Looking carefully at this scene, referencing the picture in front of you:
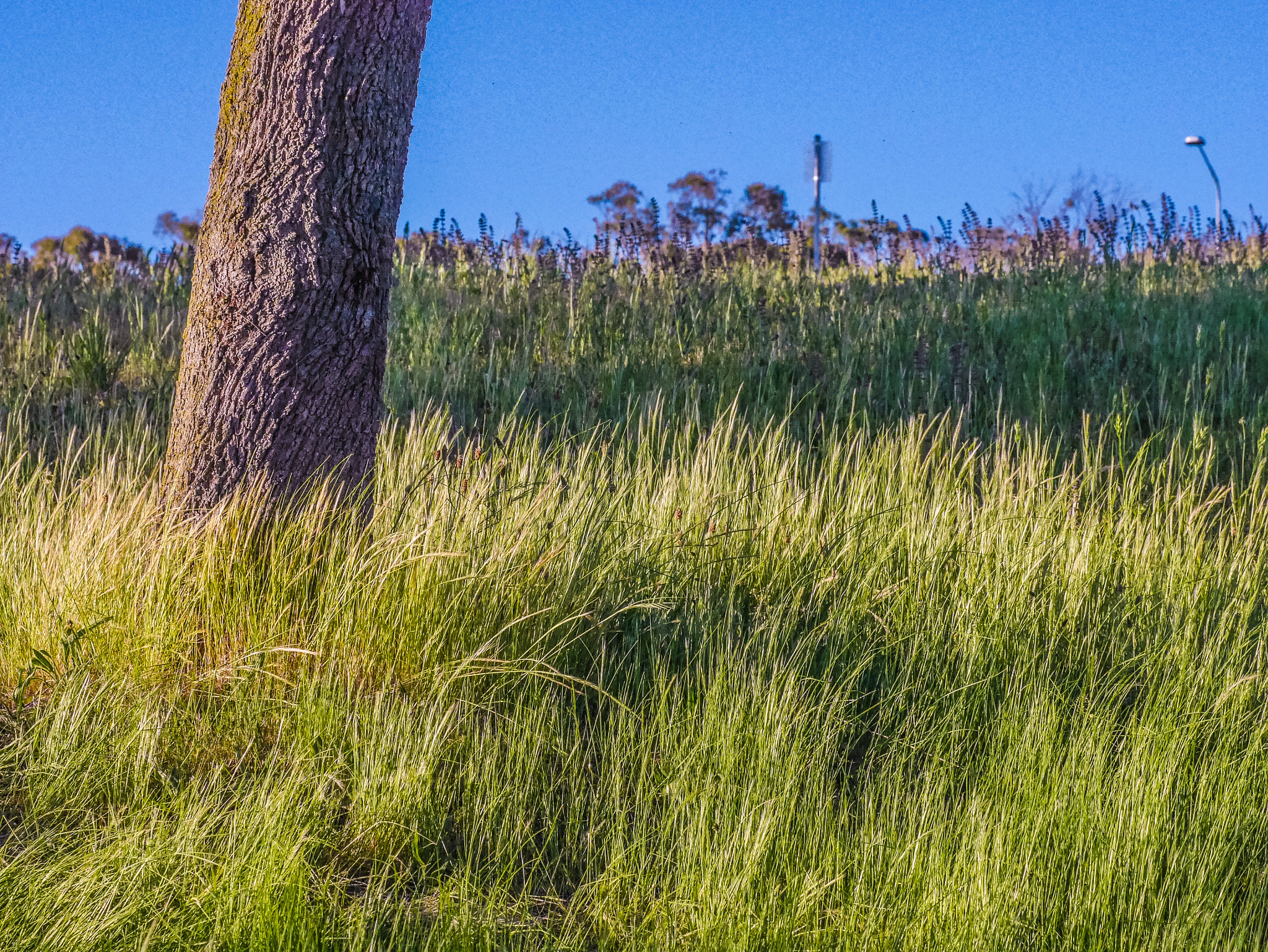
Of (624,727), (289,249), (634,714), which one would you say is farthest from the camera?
(289,249)

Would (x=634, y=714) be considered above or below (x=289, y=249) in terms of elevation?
below

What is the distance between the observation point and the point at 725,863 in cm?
201

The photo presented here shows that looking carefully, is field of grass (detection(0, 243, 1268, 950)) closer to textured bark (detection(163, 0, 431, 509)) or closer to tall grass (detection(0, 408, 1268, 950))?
tall grass (detection(0, 408, 1268, 950))

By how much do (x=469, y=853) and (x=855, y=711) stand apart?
1155mm

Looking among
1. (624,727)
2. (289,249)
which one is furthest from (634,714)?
(289,249)

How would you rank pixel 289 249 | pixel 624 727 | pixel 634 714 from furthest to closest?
1. pixel 289 249
2. pixel 624 727
3. pixel 634 714

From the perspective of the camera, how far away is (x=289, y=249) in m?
3.03

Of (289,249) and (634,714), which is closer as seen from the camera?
(634,714)

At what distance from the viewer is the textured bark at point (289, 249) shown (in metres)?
3.02

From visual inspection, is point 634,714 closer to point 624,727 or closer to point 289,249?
point 624,727

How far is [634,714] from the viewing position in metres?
2.39

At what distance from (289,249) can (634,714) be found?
1764 millimetres

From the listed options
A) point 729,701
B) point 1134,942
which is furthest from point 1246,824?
point 729,701

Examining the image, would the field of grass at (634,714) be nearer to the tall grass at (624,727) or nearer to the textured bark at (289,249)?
the tall grass at (624,727)
